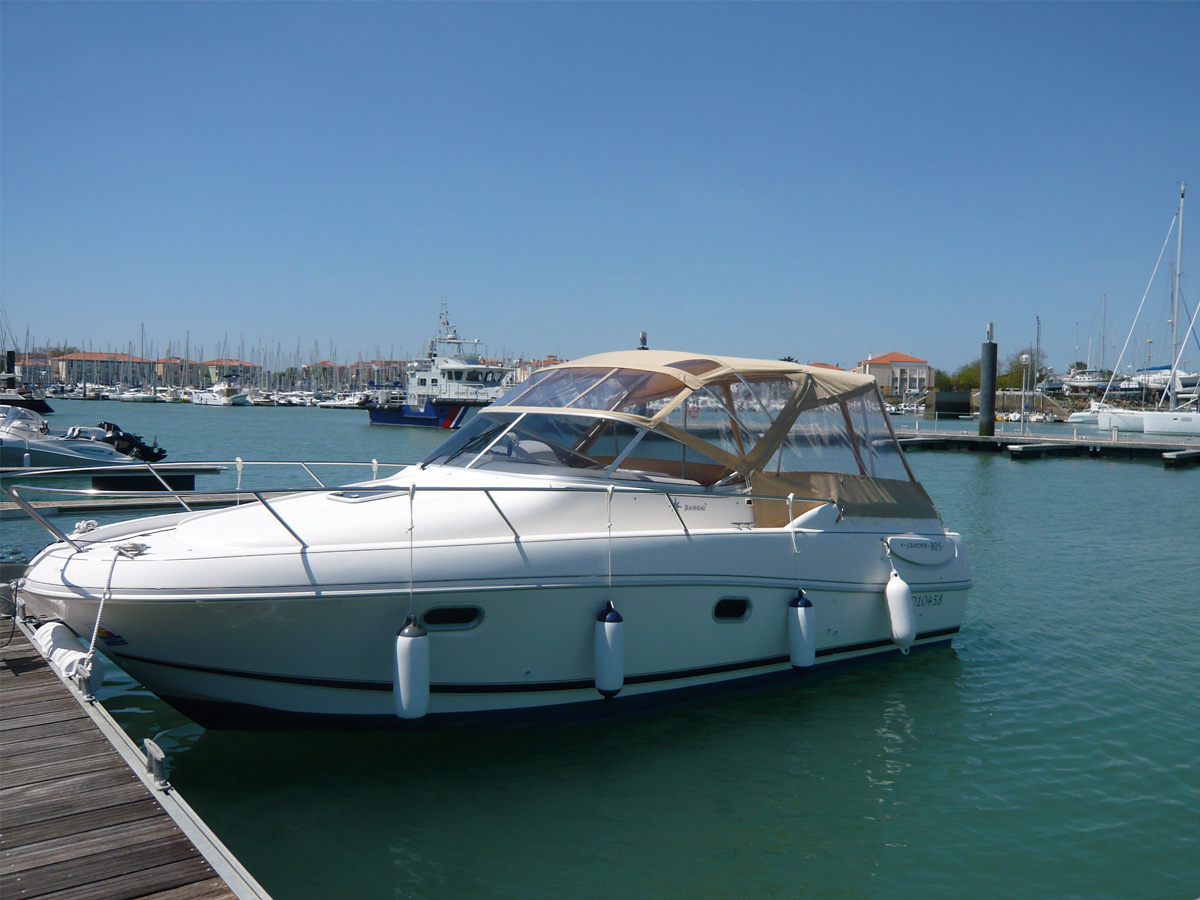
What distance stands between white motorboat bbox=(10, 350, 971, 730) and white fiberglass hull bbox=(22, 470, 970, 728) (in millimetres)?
15

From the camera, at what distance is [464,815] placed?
4.90 m

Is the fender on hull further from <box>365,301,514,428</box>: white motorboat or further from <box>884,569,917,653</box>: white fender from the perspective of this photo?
<box>365,301,514,428</box>: white motorboat

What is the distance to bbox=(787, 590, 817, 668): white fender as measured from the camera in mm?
6246

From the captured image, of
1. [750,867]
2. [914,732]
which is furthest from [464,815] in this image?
[914,732]

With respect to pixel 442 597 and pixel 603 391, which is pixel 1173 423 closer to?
pixel 603 391

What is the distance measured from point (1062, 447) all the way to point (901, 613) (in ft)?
115

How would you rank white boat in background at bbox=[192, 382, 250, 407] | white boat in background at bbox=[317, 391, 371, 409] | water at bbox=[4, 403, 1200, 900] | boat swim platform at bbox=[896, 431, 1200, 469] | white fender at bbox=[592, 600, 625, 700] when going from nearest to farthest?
1. water at bbox=[4, 403, 1200, 900]
2. white fender at bbox=[592, 600, 625, 700]
3. boat swim platform at bbox=[896, 431, 1200, 469]
4. white boat in background at bbox=[317, 391, 371, 409]
5. white boat in background at bbox=[192, 382, 250, 407]

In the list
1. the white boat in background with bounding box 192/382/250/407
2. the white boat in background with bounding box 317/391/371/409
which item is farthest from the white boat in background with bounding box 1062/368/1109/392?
the white boat in background with bounding box 192/382/250/407

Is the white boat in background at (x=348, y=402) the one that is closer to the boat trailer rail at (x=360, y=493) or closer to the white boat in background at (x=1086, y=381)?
the white boat in background at (x=1086, y=381)

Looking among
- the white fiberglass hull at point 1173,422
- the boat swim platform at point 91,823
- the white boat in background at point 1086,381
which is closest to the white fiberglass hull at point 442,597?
the boat swim platform at point 91,823

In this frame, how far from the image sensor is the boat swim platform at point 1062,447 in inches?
1324

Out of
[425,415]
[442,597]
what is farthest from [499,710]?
[425,415]

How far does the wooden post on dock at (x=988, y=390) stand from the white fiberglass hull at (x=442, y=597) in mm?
39337

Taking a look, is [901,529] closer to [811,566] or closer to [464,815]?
[811,566]
